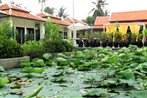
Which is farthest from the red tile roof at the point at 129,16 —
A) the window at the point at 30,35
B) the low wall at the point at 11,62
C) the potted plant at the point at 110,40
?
the low wall at the point at 11,62

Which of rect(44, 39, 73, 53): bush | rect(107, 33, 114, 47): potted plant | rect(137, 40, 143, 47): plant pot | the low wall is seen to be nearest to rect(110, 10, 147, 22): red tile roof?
rect(107, 33, 114, 47): potted plant

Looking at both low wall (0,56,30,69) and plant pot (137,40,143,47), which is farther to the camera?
plant pot (137,40,143,47)

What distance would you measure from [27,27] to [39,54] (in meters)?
10.3

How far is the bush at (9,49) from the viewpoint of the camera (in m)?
5.58

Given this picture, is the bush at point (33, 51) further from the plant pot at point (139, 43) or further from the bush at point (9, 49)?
the plant pot at point (139, 43)

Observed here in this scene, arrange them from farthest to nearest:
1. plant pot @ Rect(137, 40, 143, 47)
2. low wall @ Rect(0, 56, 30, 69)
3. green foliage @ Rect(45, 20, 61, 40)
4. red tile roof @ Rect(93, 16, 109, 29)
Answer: red tile roof @ Rect(93, 16, 109, 29), plant pot @ Rect(137, 40, 143, 47), green foliage @ Rect(45, 20, 61, 40), low wall @ Rect(0, 56, 30, 69)

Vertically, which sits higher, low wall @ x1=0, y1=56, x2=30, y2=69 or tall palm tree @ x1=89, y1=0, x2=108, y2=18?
tall palm tree @ x1=89, y1=0, x2=108, y2=18

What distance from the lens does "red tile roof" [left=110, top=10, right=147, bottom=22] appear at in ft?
77.9

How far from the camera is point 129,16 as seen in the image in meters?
24.8

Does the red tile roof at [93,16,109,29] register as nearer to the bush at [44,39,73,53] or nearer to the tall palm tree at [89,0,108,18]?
the tall palm tree at [89,0,108,18]

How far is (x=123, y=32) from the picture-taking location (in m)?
15.7

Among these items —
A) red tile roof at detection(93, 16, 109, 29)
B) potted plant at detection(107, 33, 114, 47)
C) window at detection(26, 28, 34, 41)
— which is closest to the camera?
potted plant at detection(107, 33, 114, 47)

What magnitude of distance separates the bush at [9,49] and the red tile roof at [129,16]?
62.7 feet

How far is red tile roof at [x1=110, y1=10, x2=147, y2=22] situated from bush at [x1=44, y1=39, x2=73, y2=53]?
16.3 m
